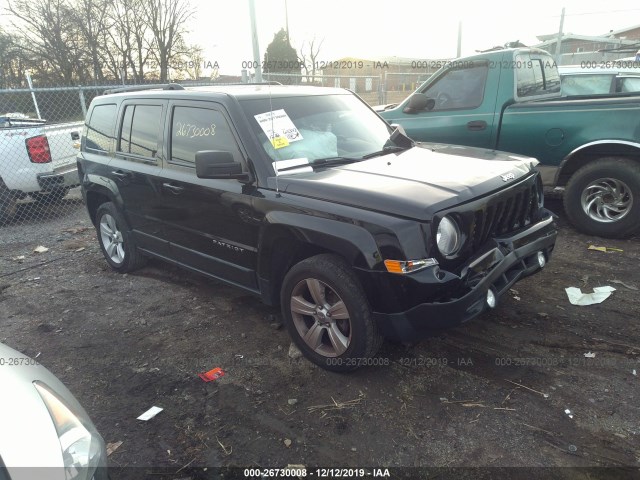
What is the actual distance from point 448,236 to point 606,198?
3.53 m

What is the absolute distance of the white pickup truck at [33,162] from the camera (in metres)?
6.78

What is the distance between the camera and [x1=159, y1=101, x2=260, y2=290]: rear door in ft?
11.3

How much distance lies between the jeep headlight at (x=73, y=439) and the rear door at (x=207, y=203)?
5.79ft

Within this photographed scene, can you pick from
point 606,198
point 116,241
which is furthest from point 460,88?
point 116,241

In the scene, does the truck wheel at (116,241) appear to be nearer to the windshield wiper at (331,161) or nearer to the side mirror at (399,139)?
the windshield wiper at (331,161)

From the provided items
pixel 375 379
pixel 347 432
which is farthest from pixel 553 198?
pixel 347 432

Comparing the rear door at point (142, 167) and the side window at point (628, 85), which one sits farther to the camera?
the side window at point (628, 85)

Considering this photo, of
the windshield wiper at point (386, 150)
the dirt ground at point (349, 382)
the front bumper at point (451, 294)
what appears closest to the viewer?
the dirt ground at point (349, 382)

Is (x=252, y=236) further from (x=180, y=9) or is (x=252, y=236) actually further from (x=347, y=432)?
(x=180, y=9)

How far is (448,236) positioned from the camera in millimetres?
2746

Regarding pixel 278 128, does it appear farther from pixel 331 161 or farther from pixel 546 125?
pixel 546 125

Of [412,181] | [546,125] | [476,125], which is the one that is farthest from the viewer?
[476,125]

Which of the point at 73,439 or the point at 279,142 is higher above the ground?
the point at 279,142

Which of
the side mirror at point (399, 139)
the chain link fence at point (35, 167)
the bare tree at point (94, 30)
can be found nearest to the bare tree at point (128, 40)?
the bare tree at point (94, 30)
